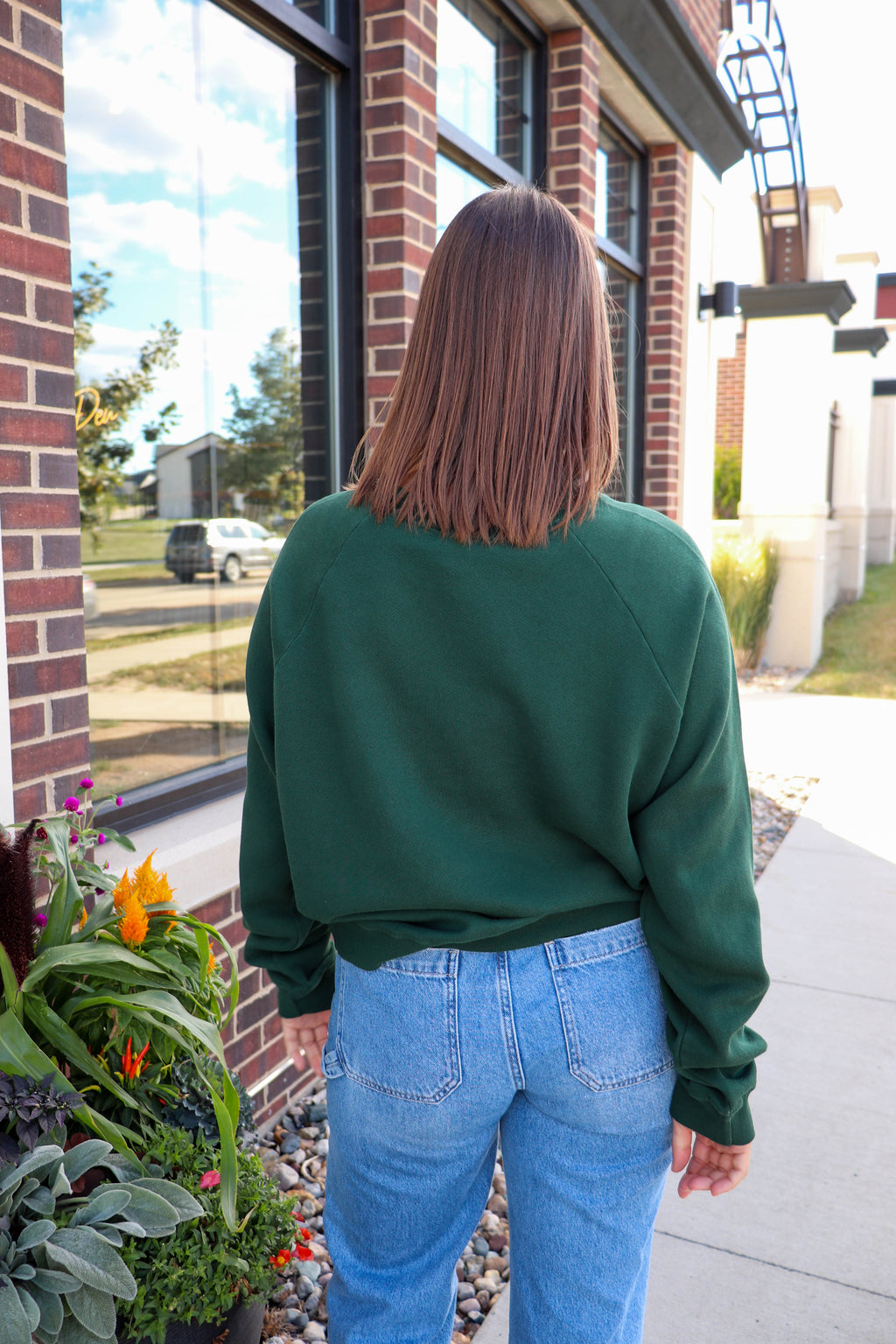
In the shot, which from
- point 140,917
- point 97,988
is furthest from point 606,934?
point 97,988

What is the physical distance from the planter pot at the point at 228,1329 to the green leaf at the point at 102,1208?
0.98 ft

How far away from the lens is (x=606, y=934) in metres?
1.22

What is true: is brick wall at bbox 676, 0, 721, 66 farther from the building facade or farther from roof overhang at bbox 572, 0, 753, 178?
the building facade

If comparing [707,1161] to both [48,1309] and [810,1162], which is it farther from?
[810,1162]

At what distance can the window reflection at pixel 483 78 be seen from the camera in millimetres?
→ 3980

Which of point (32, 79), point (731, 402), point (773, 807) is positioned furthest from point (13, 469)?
point (731, 402)

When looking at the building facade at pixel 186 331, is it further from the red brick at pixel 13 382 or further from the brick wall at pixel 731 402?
the brick wall at pixel 731 402

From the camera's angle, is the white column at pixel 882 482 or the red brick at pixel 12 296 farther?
the white column at pixel 882 482

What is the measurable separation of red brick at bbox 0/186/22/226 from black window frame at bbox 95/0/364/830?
1.42 m

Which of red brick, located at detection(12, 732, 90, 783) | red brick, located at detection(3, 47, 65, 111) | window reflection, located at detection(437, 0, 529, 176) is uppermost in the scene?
window reflection, located at detection(437, 0, 529, 176)

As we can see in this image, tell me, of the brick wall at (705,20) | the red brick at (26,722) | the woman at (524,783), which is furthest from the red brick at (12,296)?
the brick wall at (705,20)

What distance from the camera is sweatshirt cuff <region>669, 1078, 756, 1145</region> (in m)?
1.24

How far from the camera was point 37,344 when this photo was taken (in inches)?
75.9

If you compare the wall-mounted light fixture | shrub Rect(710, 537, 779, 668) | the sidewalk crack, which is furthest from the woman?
shrub Rect(710, 537, 779, 668)
